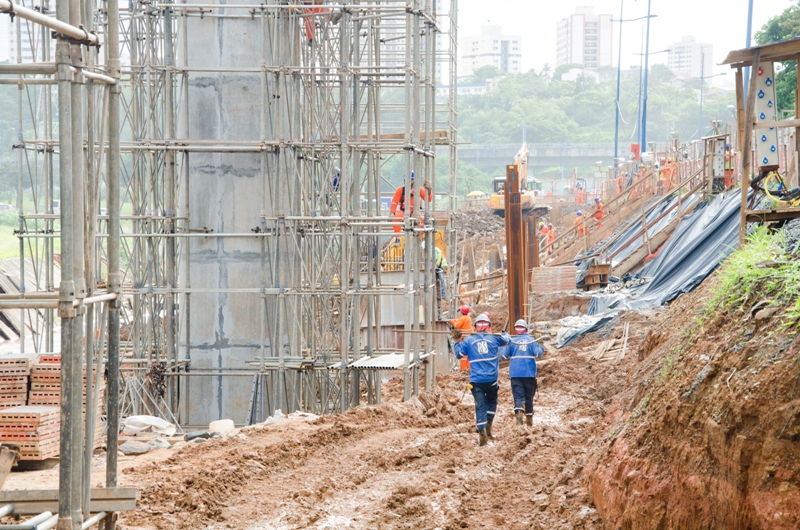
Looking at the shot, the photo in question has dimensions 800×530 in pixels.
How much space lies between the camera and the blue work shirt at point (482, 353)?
1264cm

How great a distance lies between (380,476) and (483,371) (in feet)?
7.79

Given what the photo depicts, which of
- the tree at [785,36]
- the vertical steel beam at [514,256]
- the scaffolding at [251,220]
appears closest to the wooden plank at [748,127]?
the scaffolding at [251,220]

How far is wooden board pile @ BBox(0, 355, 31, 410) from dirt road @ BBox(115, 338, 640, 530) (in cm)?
237

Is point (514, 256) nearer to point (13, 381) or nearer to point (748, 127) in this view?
point (748, 127)

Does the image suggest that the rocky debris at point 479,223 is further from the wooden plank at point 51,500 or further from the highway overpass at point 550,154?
the wooden plank at point 51,500

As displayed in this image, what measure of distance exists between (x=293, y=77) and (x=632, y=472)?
11399 mm

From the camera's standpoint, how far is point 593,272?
86.1 feet

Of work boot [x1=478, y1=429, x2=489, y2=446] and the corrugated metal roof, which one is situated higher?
the corrugated metal roof

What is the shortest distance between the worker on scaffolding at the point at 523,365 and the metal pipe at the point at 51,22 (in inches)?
333

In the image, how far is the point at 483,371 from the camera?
497 inches

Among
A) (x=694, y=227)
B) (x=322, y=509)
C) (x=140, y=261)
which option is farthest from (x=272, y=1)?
(x=694, y=227)

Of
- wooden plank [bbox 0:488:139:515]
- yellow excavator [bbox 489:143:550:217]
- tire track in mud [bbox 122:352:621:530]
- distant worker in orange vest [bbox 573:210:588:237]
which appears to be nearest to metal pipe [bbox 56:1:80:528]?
wooden plank [bbox 0:488:139:515]

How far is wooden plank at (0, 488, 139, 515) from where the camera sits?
619 centimetres

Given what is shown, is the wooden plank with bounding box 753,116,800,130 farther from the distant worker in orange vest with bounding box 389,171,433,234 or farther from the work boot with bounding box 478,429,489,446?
the distant worker in orange vest with bounding box 389,171,433,234
